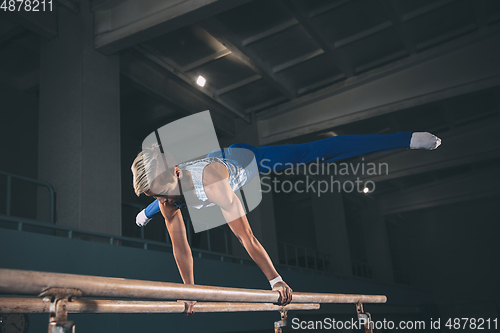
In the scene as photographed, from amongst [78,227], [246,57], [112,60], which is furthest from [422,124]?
[78,227]

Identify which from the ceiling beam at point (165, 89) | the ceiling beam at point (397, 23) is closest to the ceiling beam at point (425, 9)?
the ceiling beam at point (397, 23)

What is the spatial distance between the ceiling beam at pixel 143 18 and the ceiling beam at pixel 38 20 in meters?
0.53

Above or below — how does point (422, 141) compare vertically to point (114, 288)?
above

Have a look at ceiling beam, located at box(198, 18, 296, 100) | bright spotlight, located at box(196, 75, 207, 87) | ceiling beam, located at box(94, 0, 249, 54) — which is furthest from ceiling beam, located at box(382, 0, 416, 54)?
bright spotlight, located at box(196, 75, 207, 87)

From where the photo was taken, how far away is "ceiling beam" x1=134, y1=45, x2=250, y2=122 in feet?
22.0

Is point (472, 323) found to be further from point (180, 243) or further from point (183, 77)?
point (180, 243)

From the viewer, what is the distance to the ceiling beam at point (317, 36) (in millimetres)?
6086

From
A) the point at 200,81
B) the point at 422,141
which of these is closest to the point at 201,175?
the point at 422,141

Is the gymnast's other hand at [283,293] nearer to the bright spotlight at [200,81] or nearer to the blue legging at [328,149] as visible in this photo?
the blue legging at [328,149]

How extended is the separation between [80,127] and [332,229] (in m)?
8.62

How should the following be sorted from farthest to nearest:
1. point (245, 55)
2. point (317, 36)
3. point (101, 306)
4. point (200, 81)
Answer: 1. point (200, 81)
2. point (245, 55)
3. point (317, 36)
4. point (101, 306)

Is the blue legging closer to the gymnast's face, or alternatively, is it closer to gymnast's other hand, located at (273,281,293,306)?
the gymnast's face

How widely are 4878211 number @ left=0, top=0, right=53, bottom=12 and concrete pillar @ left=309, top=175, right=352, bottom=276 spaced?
8.38 metres

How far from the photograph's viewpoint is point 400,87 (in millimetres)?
7598
